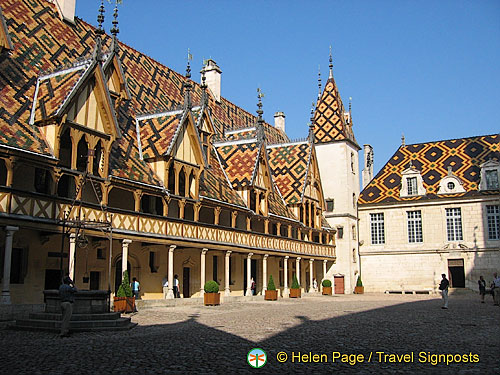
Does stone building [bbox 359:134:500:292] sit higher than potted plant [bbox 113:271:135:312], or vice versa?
stone building [bbox 359:134:500:292]

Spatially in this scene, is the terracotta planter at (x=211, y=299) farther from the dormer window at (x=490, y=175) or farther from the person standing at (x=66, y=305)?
the dormer window at (x=490, y=175)

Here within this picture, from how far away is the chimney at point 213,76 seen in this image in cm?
3969

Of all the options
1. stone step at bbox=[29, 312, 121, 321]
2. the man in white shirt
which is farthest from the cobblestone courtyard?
the man in white shirt

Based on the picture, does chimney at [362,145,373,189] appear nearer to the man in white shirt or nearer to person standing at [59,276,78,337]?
the man in white shirt

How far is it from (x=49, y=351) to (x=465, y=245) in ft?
119

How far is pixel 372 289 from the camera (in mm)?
43094

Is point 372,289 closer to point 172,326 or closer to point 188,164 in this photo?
point 188,164

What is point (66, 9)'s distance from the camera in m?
26.1

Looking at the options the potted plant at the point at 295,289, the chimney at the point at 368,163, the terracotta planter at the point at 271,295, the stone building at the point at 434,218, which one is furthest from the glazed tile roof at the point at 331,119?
the terracotta planter at the point at 271,295

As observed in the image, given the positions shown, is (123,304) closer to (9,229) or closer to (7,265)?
(7,265)

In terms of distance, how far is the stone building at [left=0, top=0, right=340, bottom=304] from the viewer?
18.0 m

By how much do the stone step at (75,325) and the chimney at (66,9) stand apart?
59.1 feet

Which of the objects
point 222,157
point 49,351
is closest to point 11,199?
point 49,351

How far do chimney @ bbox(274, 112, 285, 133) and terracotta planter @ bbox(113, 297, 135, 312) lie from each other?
3699 cm
